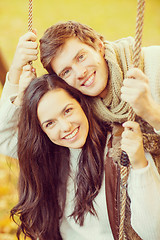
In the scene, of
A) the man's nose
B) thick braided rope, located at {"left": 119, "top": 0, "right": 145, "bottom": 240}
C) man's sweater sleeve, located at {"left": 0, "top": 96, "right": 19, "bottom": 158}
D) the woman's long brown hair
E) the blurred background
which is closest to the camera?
thick braided rope, located at {"left": 119, "top": 0, "right": 145, "bottom": 240}

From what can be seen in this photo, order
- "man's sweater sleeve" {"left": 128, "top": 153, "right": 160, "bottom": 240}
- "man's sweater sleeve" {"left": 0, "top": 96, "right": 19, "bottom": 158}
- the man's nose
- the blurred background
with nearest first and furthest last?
"man's sweater sleeve" {"left": 128, "top": 153, "right": 160, "bottom": 240} → the man's nose → "man's sweater sleeve" {"left": 0, "top": 96, "right": 19, "bottom": 158} → the blurred background

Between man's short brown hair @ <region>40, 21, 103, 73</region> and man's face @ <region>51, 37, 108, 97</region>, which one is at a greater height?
man's short brown hair @ <region>40, 21, 103, 73</region>

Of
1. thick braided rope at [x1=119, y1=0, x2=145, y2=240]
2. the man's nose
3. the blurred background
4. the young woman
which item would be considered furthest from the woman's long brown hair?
the blurred background

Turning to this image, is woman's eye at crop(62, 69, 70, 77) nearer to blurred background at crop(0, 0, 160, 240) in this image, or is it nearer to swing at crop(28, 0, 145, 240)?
swing at crop(28, 0, 145, 240)

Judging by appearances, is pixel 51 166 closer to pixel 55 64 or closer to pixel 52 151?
pixel 52 151

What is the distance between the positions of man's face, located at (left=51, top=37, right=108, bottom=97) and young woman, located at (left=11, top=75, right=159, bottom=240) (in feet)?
0.15

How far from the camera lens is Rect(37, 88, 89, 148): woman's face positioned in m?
1.30

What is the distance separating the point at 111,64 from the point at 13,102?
0.50 metres

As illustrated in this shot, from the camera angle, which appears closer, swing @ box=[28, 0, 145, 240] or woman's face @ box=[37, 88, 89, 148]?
swing @ box=[28, 0, 145, 240]

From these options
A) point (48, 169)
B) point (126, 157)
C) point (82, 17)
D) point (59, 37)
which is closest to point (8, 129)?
point (48, 169)

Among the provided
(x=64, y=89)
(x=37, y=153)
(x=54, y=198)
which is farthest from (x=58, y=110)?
(x=54, y=198)

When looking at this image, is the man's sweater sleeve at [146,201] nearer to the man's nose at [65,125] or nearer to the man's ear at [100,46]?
the man's nose at [65,125]

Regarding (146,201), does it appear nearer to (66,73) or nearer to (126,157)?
(126,157)

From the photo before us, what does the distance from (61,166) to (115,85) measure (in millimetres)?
458
